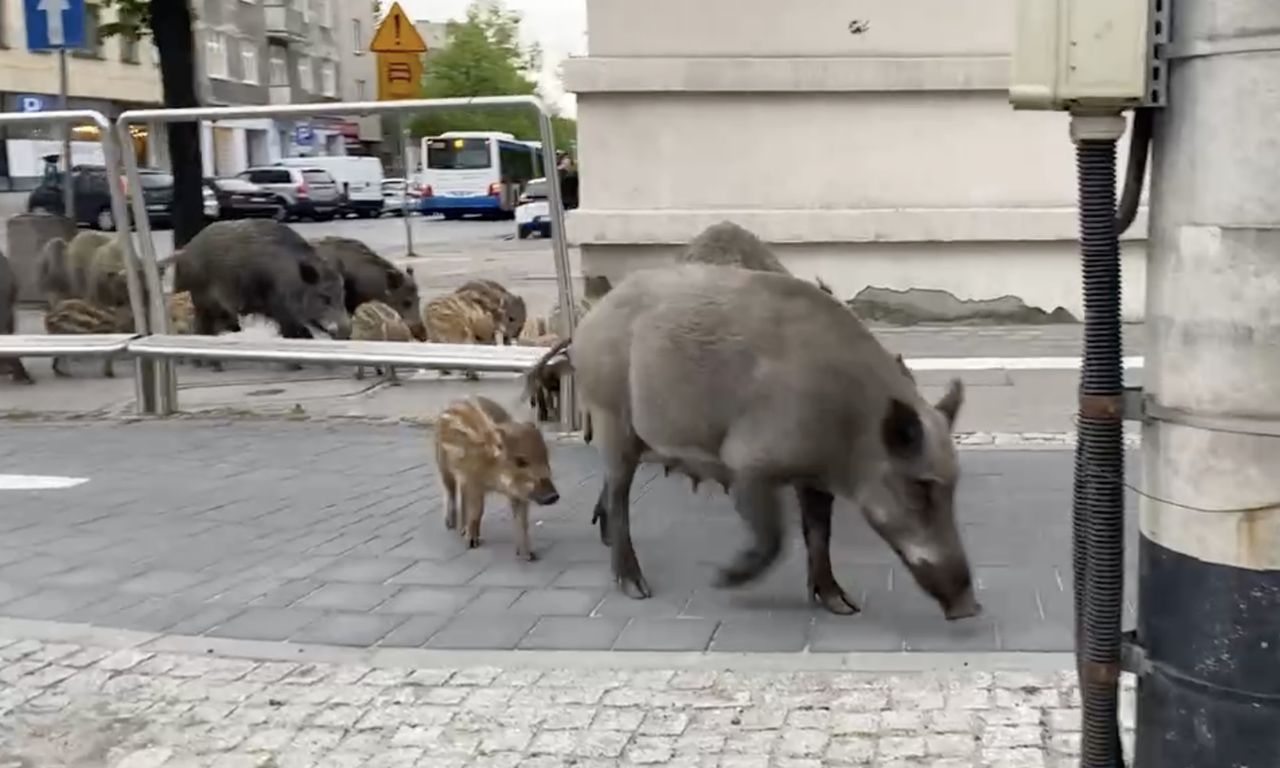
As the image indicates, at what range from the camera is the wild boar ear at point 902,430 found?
5.00 m

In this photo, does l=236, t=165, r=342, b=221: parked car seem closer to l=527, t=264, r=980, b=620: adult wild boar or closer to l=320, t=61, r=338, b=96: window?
l=527, t=264, r=980, b=620: adult wild boar

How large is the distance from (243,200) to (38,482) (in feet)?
16.6

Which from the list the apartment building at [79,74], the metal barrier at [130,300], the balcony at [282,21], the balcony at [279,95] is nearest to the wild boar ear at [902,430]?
the metal barrier at [130,300]

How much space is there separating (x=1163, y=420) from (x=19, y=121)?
375 inches

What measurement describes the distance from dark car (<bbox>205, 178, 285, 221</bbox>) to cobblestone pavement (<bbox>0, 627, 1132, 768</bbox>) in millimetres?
6648

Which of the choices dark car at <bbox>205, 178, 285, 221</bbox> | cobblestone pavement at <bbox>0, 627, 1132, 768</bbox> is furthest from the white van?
cobblestone pavement at <bbox>0, 627, 1132, 768</bbox>

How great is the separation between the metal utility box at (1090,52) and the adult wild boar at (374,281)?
7974 millimetres

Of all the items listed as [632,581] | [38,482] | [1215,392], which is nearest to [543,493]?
[632,581]

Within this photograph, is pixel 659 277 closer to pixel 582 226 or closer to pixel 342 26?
pixel 582 226

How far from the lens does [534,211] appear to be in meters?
9.66

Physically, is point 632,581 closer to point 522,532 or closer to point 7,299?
point 522,532

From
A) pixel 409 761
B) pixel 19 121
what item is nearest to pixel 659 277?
pixel 409 761

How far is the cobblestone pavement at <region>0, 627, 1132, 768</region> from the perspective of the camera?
14.4ft

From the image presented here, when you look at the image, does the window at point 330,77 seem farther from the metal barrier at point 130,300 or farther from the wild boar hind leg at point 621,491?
the wild boar hind leg at point 621,491
